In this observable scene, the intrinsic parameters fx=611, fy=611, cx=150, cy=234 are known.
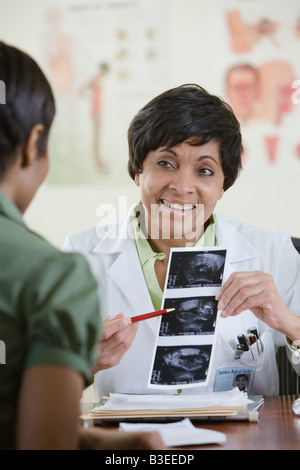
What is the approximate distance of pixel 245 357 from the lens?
1.63 metres

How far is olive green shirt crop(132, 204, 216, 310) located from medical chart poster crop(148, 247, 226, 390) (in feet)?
1.03

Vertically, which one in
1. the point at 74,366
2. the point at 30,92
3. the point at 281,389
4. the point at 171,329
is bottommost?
the point at 281,389

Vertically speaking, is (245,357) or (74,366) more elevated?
(74,366)

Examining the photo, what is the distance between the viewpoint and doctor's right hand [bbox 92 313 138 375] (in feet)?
4.49

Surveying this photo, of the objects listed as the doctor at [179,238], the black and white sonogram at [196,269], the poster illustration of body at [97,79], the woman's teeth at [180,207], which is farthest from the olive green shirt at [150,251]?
the poster illustration of body at [97,79]

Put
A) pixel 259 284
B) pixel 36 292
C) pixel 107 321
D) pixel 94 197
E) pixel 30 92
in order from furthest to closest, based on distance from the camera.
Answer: pixel 94 197, pixel 259 284, pixel 107 321, pixel 30 92, pixel 36 292

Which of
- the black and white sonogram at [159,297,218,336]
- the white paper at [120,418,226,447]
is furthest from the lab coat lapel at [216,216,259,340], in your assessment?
the white paper at [120,418,226,447]

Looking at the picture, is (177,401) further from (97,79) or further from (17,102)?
(97,79)

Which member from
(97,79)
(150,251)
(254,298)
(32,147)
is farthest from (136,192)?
(32,147)

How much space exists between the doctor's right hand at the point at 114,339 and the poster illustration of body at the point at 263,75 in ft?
6.03

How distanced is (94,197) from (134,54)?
2.56 ft

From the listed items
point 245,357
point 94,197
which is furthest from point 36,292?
point 94,197

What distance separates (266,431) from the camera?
1157mm
